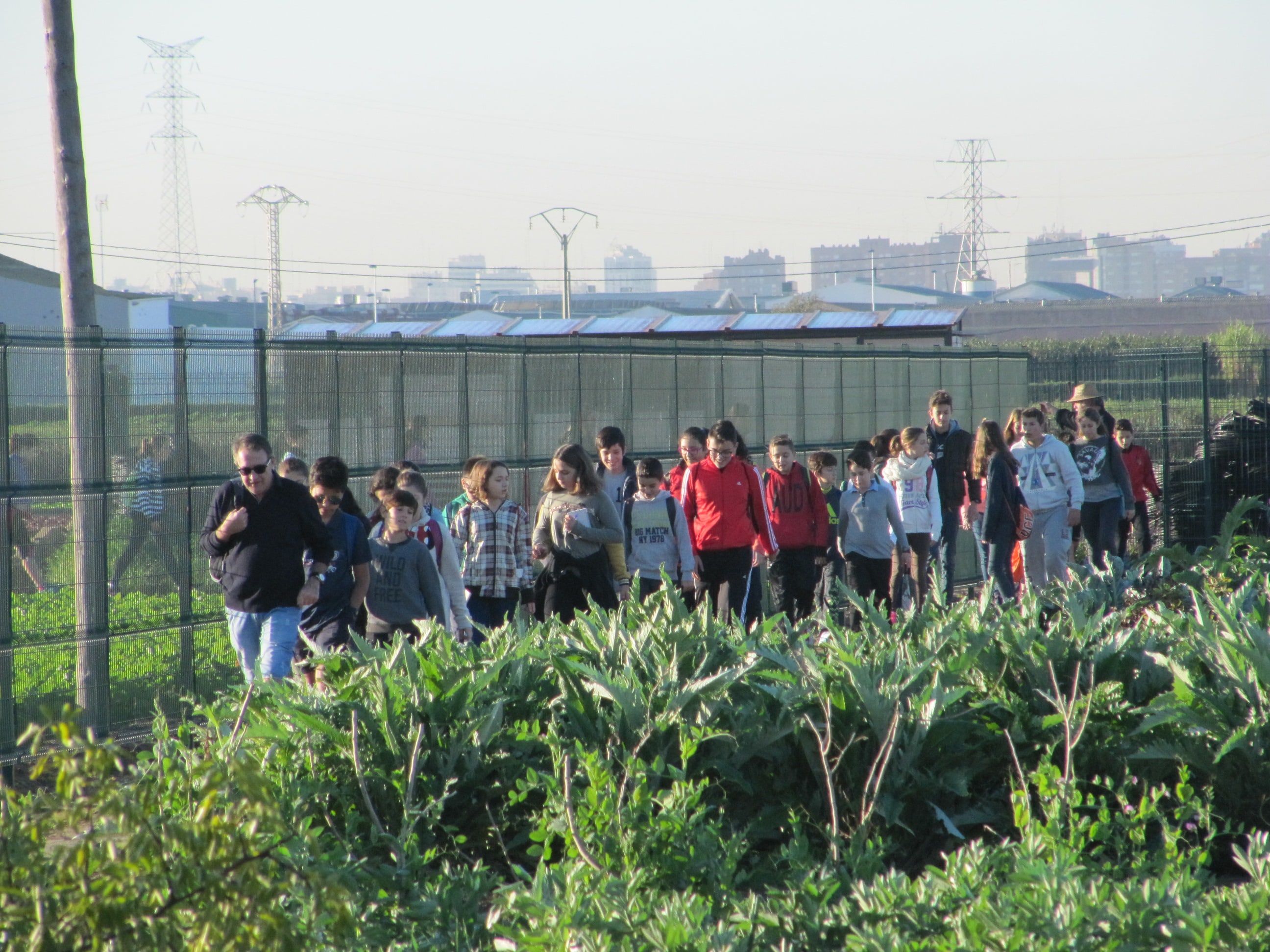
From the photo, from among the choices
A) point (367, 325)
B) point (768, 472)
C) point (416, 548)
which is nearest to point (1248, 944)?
point (416, 548)

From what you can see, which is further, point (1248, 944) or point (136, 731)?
point (136, 731)

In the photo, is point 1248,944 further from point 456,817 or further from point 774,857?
point 456,817

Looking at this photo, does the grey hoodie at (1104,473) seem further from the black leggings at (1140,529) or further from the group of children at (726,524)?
the black leggings at (1140,529)

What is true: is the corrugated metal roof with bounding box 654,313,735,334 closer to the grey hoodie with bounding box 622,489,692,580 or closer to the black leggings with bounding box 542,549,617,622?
the grey hoodie with bounding box 622,489,692,580

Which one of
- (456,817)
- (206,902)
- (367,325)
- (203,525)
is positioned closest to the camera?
(206,902)

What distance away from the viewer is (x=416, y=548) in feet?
24.0

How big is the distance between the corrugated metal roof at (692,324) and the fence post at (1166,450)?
1006cm

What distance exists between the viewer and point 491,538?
7969mm

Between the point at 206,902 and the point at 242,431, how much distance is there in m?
6.13

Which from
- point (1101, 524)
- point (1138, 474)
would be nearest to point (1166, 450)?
point (1138, 474)

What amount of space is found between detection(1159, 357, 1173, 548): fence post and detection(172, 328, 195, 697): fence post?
1164 cm

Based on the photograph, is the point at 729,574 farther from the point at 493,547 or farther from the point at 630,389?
the point at 493,547

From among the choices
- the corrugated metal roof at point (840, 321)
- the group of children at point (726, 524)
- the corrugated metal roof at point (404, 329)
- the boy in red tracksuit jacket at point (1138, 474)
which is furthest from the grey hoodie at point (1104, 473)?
the corrugated metal roof at point (404, 329)

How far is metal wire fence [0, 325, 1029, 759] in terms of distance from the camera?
23.5 feet
